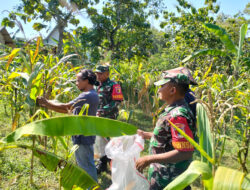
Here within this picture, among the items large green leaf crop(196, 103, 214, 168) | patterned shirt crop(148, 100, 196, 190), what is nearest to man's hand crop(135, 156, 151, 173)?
patterned shirt crop(148, 100, 196, 190)

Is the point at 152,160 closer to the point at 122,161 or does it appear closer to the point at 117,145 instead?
the point at 122,161

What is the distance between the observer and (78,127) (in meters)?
0.69

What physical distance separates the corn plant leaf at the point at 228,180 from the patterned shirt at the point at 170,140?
2.54ft

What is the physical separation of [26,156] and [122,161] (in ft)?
6.29

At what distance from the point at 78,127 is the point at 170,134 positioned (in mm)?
860

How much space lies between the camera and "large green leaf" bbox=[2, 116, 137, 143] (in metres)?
0.65

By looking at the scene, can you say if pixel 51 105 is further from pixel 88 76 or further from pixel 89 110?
pixel 88 76

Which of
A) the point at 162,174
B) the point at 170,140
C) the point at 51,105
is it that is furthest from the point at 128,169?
the point at 51,105

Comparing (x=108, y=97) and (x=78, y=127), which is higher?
(x=108, y=97)

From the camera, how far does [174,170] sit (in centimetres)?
143

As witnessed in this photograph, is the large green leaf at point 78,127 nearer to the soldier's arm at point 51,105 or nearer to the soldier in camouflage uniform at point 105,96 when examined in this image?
the soldier's arm at point 51,105

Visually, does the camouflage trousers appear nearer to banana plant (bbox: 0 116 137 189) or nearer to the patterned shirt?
the patterned shirt

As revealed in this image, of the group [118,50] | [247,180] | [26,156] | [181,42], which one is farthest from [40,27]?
[247,180]

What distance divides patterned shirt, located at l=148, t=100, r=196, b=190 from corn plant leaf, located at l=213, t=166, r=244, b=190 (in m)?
0.77
